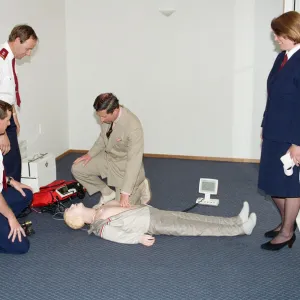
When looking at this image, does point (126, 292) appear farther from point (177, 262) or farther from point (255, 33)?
point (255, 33)

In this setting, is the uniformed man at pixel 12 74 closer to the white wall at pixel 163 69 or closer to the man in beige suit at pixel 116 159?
the man in beige suit at pixel 116 159

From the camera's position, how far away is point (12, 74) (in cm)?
329

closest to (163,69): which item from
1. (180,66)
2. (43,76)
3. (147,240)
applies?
(180,66)

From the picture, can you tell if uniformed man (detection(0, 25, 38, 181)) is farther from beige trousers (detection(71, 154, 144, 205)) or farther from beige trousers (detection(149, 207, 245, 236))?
beige trousers (detection(149, 207, 245, 236))

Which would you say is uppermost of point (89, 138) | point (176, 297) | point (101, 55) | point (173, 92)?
point (101, 55)

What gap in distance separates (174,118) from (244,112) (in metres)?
0.75

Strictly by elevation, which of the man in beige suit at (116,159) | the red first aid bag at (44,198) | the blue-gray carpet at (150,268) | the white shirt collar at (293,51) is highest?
the white shirt collar at (293,51)

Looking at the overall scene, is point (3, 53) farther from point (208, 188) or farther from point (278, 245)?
point (278, 245)

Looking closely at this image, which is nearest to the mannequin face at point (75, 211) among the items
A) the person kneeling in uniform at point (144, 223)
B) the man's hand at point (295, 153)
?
the person kneeling in uniform at point (144, 223)

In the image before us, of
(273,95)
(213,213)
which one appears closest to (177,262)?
(213,213)

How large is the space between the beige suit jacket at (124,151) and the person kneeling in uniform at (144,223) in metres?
0.22

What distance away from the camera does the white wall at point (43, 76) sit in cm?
425

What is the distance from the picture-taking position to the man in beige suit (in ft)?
10.4

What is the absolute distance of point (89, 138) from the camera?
5445mm
